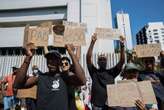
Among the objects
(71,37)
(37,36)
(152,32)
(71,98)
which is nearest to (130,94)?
(71,98)

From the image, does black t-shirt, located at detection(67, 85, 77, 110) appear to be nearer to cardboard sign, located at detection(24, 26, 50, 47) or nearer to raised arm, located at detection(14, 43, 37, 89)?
raised arm, located at detection(14, 43, 37, 89)

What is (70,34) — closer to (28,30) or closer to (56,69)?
(28,30)

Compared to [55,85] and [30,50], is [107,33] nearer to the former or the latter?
[30,50]

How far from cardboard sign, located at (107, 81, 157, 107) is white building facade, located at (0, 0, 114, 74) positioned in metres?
13.9

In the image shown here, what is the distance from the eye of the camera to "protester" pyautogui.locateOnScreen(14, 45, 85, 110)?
318 cm

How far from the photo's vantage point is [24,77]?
324cm

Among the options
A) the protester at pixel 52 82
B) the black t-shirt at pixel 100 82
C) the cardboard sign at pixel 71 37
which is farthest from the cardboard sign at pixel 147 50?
the protester at pixel 52 82

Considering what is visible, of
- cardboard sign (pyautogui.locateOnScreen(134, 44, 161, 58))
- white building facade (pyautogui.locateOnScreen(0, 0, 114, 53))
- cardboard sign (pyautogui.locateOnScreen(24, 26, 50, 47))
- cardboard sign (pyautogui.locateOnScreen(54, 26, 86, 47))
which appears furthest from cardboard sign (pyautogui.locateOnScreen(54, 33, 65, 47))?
white building facade (pyautogui.locateOnScreen(0, 0, 114, 53))

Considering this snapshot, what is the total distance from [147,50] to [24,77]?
2650 mm

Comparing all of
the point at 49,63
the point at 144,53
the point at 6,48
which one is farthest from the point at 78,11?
the point at 49,63

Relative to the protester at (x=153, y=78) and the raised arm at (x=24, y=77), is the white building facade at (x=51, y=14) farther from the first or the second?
the raised arm at (x=24, y=77)

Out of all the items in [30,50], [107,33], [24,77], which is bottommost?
[24,77]

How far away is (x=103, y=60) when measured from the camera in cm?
487

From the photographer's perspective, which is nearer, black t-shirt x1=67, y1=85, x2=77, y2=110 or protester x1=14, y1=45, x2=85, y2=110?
protester x1=14, y1=45, x2=85, y2=110
